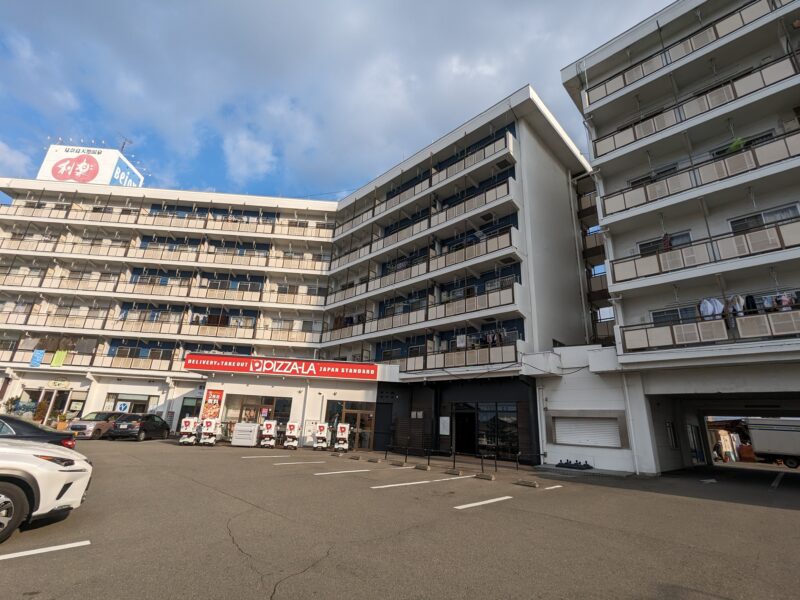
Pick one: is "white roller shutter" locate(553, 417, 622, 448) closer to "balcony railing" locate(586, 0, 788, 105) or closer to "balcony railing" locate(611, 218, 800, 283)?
"balcony railing" locate(611, 218, 800, 283)

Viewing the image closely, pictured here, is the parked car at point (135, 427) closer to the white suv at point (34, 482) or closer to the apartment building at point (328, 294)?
the apartment building at point (328, 294)

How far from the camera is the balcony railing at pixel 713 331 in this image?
1349 cm

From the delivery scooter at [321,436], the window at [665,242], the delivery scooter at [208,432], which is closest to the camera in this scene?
the window at [665,242]

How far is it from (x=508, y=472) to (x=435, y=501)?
8263 millimetres

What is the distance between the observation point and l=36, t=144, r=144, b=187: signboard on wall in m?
40.5

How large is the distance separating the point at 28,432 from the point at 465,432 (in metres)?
19.6

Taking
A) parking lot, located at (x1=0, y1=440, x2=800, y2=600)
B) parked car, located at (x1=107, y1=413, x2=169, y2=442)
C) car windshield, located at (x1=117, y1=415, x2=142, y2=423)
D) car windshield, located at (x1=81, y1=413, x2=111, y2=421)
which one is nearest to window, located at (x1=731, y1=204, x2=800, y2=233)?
parking lot, located at (x1=0, y1=440, x2=800, y2=600)

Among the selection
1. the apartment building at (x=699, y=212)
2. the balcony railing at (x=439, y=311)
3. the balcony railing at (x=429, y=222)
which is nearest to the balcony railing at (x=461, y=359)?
the balcony railing at (x=439, y=311)

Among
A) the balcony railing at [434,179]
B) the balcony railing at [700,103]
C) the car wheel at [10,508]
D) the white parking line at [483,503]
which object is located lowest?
the white parking line at [483,503]

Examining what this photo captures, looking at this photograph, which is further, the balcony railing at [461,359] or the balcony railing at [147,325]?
the balcony railing at [147,325]

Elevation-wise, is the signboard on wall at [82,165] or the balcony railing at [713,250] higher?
the signboard on wall at [82,165]

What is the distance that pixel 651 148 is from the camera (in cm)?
1962

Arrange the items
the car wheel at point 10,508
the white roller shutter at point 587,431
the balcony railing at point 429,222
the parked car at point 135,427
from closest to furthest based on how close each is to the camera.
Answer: the car wheel at point 10,508
the white roller shutter at point 587,431
the parked car at point 135,427
the balcony railing at point 429,222

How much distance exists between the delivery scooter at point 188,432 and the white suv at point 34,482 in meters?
17.6
